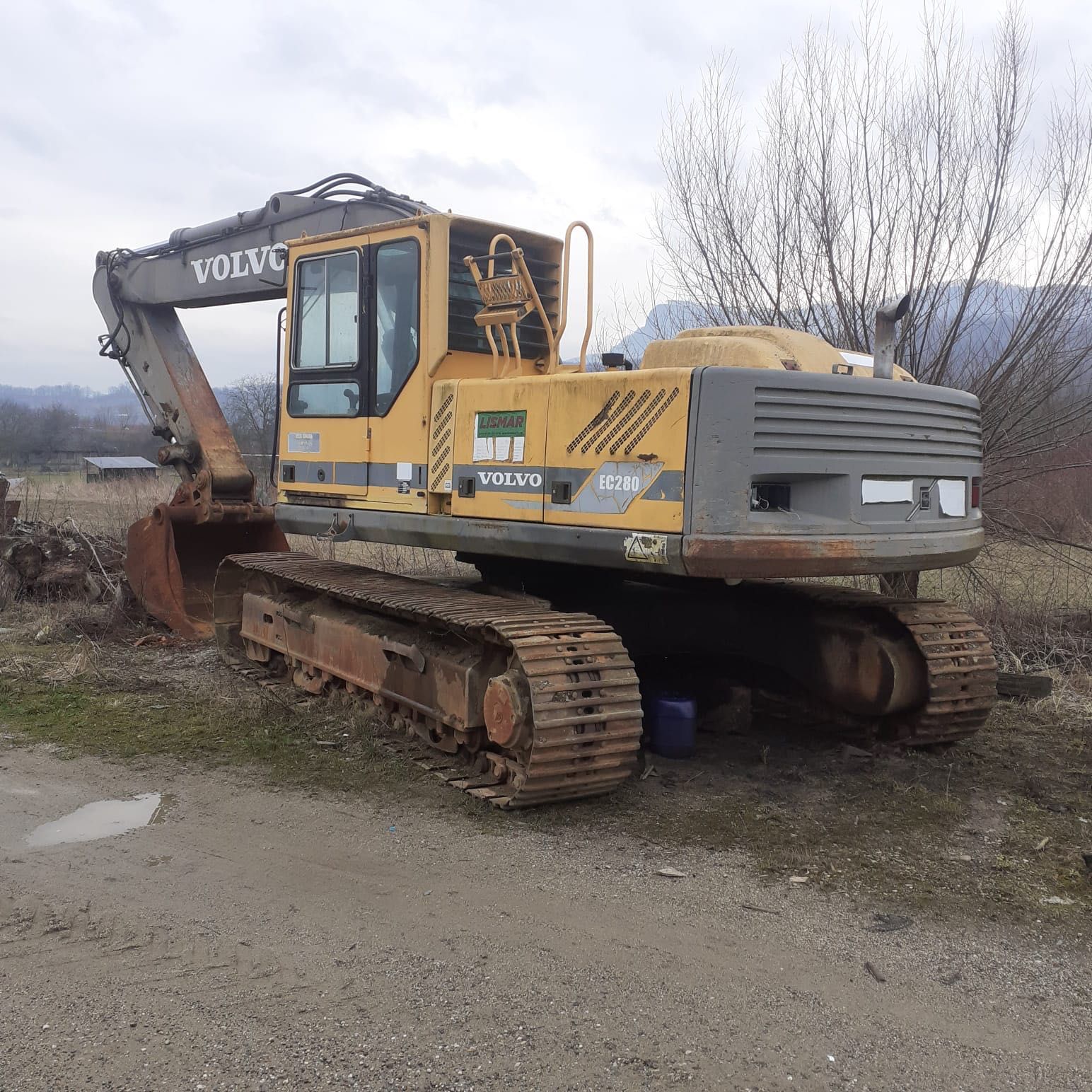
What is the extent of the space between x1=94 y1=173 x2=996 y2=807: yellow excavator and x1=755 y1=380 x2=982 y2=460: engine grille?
0.04 ft

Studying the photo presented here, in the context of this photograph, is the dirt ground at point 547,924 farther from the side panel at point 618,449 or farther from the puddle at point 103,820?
the side panel at point 618,449

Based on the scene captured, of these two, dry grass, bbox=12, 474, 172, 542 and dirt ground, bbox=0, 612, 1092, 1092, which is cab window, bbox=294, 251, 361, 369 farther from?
dry grass, bbox=12, 474, 172, 542

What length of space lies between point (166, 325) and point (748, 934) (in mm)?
8266

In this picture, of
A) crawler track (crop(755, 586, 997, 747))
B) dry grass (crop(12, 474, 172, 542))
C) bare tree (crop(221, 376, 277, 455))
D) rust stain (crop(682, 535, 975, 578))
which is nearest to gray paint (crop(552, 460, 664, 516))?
rust stain (crop(682, 535, 975, 578))

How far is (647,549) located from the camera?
16.2ft

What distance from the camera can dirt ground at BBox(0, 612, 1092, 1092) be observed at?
310 centimetres

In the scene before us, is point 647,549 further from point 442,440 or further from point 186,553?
point 186,553

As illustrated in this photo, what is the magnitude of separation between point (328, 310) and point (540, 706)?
3105 millimetres

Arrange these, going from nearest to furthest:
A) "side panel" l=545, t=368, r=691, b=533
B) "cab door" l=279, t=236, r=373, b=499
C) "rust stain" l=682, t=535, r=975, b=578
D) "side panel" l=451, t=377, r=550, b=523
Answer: "rust stain" l=682, t=535, r=975, b=578, "side panel" l=545, t=368, r=691, b=533, "side panel" l=451, t=377, r=550, b=523, "cab door" l=279, t=236, r=373, b=499

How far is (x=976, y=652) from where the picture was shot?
606 centimetres

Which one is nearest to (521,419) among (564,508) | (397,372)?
(564,508)

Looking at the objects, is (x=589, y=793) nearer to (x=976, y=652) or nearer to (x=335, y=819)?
→ (x=335, y=819)

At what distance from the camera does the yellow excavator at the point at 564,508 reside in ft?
16.0

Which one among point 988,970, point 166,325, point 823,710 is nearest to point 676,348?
point 823,710
